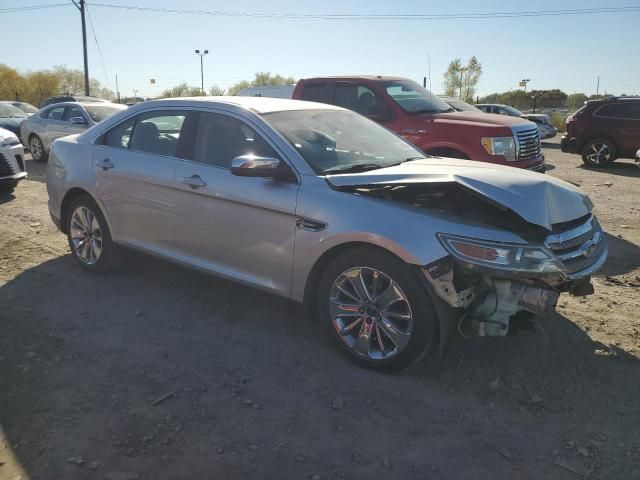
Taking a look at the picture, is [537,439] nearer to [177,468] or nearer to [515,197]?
[515,197]

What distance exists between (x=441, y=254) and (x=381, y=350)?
2.60 feet

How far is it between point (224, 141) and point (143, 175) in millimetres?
850

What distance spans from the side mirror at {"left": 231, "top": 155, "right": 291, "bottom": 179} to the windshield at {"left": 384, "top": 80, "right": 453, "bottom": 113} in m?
4.76

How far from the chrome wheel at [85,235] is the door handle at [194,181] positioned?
54.4 inches

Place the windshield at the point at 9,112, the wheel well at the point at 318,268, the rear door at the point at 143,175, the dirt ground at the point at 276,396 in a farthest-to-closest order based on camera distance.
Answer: the windshield at the point at 9,112
the rear door at the point at 143,175
the wheel well at the point at 318,268
the dirt ground at the point at 276,396

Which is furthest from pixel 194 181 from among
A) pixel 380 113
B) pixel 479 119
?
pixel 479 119

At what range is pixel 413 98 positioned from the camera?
830 cm

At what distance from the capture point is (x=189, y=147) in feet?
14.2

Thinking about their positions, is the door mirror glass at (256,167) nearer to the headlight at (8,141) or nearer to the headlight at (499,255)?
the headlight at (499,255)

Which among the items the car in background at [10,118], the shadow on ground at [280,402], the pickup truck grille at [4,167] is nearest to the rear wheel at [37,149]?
the car in background at [10,118]

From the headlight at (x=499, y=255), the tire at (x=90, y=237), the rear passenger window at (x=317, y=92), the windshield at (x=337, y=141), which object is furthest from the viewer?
the rear passenger window at (x=317, y=92)

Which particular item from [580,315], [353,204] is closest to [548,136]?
[580,315]

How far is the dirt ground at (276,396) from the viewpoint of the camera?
2.65m

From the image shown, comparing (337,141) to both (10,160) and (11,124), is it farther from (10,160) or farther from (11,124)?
(11,124)
